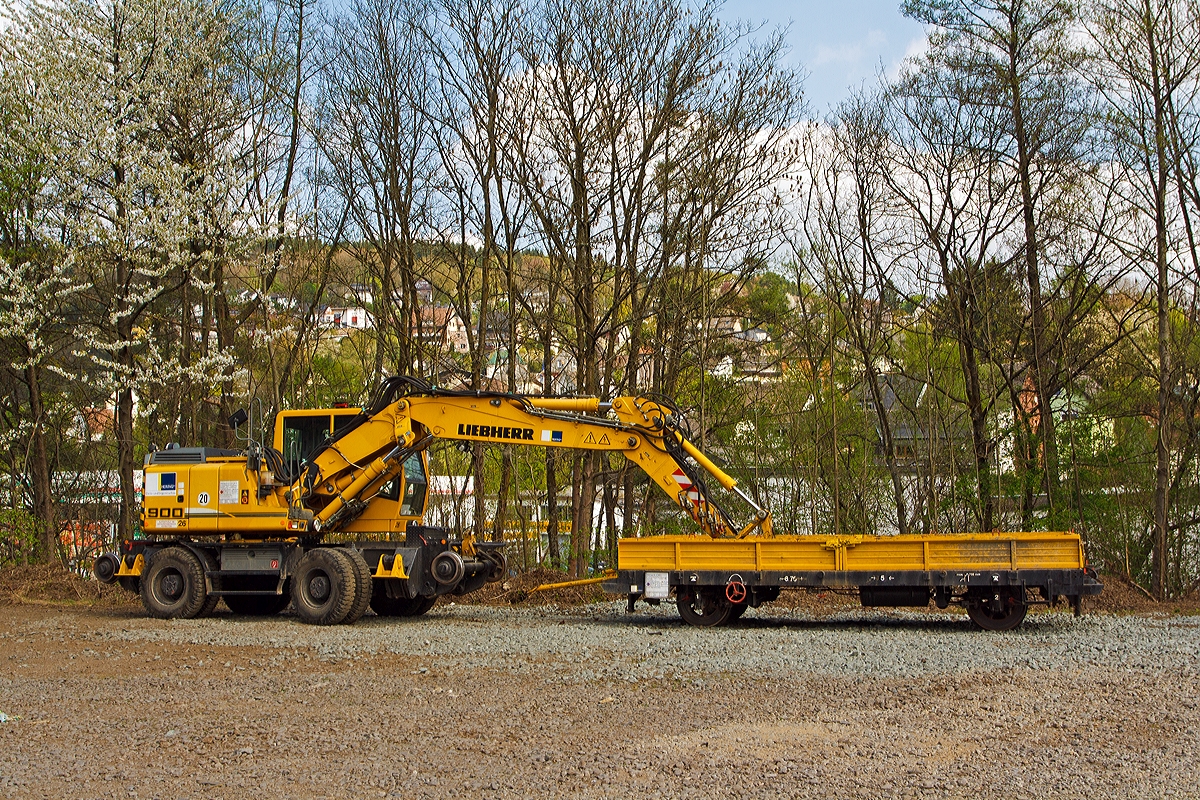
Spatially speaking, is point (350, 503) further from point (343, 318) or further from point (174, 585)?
point (343, 318)

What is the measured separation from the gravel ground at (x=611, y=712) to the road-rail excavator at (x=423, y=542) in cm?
67

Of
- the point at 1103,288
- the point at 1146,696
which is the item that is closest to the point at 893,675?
the point at 1146,696

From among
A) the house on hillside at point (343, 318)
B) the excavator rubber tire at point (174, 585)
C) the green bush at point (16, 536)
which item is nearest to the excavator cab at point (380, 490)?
the excavator rubber tire at point (174, 585)

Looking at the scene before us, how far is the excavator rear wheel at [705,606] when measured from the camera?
1454cm

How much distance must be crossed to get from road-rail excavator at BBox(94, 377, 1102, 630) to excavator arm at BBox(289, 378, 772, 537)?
0.02 m

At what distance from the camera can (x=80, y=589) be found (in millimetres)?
20219

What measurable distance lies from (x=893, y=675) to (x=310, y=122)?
18846mm

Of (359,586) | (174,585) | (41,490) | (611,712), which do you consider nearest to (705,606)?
(359,586)

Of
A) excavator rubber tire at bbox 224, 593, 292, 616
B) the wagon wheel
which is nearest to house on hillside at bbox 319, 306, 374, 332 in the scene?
excavator rubber tire at bbox 224, 593, 292, 616

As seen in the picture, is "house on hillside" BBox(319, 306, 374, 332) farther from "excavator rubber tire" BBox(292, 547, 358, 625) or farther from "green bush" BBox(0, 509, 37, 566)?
"excavator rubber tire" BBox(292, 547, 358, 625)

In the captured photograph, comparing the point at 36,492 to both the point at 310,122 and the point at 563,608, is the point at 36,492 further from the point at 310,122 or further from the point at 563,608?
the point at 563,608

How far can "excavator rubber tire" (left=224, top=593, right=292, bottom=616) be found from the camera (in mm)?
17188

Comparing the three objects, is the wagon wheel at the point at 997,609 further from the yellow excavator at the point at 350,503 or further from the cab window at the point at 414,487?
the cab window at the point at 414,487

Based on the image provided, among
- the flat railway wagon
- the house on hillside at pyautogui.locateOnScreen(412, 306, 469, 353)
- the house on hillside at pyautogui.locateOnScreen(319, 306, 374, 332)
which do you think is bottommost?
the flat railway wagon
